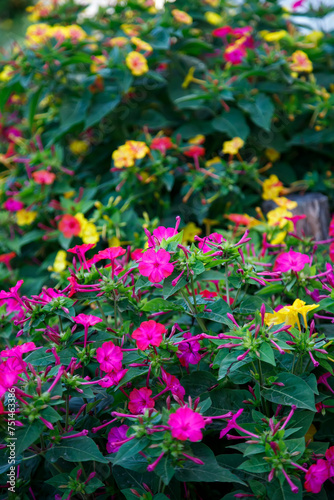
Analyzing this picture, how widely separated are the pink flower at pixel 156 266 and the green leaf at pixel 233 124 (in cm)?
110

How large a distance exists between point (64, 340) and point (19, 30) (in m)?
5.55

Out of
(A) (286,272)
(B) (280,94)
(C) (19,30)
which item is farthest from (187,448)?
(C) (19,30)

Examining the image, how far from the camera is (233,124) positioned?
1.91m

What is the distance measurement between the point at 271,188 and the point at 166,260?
1.14m

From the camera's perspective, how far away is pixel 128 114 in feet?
6.78

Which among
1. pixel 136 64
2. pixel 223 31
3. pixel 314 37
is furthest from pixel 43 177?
pixel 314 37

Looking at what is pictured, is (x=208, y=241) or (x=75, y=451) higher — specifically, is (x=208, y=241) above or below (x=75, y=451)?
above

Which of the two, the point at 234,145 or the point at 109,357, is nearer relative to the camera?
the point at 109,357

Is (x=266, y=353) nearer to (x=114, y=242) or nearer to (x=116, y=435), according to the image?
(x=116, y=435)

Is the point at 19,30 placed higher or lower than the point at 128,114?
lower

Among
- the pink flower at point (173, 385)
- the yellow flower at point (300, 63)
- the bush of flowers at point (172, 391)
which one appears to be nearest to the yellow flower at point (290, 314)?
the bush of flowers at point (172, 391)

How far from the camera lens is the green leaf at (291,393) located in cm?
89

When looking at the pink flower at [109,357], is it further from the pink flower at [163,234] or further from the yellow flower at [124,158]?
the yellow flower at [124,158]

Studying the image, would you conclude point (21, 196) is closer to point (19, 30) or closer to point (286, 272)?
point (286, 272)
